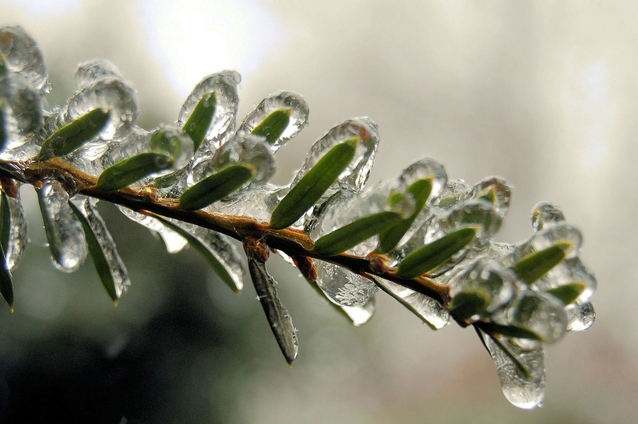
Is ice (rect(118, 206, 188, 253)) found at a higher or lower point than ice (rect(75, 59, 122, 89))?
lower

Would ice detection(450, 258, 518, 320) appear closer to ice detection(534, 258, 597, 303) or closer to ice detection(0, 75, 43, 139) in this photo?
ice detection(534, 258, 597, 303)

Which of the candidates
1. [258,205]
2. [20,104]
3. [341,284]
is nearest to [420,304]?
[341,284]

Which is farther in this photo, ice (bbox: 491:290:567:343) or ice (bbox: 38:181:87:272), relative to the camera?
ice (bbox: 38:181:87:272)

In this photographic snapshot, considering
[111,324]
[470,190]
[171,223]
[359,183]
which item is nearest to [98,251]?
[171,223]

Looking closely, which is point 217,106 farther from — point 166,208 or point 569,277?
point 569,277

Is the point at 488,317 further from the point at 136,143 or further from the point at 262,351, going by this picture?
the point at 262,351

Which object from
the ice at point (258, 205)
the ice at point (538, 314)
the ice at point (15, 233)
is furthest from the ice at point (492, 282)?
the ice at point (15, 233)

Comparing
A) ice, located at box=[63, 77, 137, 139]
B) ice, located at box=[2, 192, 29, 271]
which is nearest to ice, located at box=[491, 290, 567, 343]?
ice, located at box=[63, 77, 137, 139]
